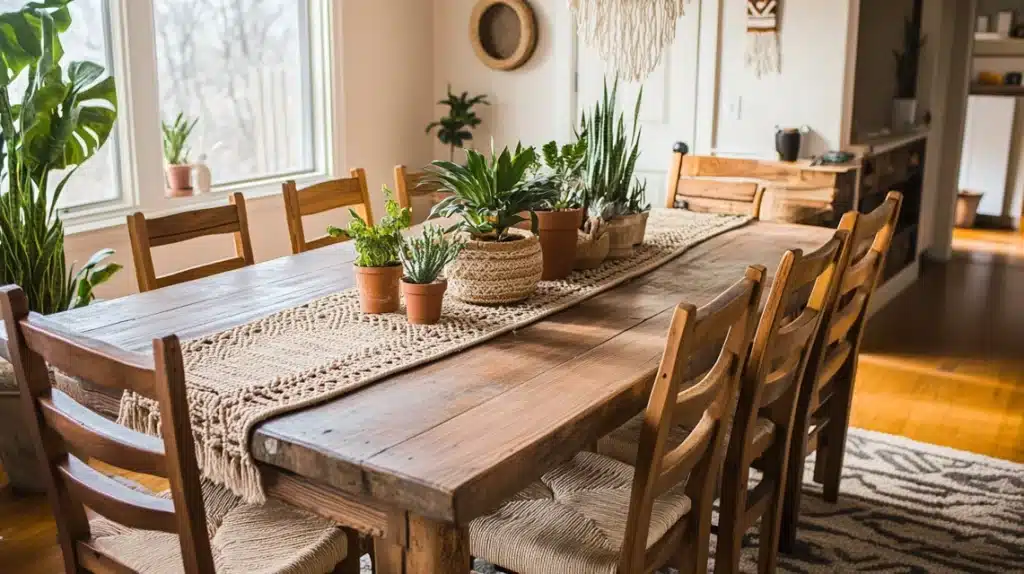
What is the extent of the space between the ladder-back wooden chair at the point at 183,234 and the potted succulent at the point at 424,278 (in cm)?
77

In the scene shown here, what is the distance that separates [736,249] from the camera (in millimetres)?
2832

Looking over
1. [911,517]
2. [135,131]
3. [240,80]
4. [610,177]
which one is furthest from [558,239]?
[240,80]

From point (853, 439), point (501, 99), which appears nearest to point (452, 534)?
point (853, 439)

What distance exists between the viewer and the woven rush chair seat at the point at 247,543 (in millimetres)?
1670

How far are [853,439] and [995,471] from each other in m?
0.46

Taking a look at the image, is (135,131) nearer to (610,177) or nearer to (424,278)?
(610,177)

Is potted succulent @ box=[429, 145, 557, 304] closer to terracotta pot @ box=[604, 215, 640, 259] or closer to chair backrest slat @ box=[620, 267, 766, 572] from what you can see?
terracotta pot @ box=[604, 215, 640, 259]

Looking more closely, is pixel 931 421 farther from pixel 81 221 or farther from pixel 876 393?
pixel 81 221

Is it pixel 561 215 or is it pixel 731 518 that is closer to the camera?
pixel 731 518

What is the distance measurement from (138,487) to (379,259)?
2.22 ft

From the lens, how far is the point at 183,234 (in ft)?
8.39

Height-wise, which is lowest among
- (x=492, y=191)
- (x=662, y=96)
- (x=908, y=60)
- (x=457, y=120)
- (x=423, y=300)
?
(x=423, y=300)

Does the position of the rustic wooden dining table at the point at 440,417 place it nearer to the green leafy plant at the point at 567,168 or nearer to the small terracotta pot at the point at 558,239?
the small terracotta pot at the point at 558,239

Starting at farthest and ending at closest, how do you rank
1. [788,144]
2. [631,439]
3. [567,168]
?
[788,144], [567,168], [631,439]
